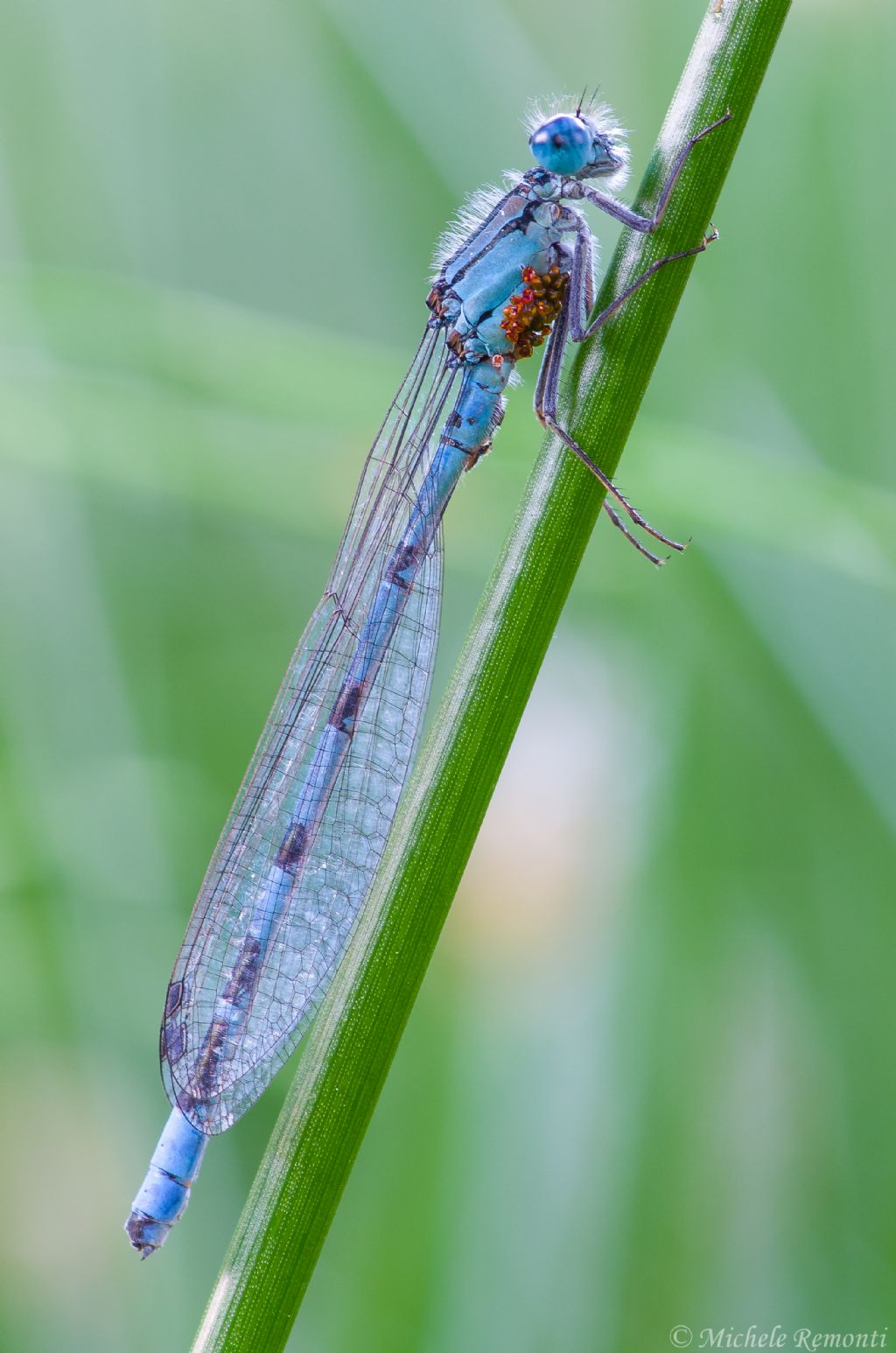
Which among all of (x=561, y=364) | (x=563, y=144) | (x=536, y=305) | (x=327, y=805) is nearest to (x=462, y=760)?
(x=327, y=805)

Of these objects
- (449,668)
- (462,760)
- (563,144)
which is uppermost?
(563,144)

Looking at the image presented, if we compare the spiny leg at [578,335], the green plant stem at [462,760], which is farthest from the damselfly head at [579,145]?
the green plant stem at [462,760]

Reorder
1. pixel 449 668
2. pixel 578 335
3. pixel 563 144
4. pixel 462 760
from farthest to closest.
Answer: pixel 449 668
pixel 563 144
pixel 578 335
pixel 462 760

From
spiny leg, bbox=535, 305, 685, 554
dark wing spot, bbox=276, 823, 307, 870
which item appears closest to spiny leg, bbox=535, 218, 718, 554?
spiny leg, bbox=535, 305, 685, 554

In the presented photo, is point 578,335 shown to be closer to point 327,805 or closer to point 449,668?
point 327,805

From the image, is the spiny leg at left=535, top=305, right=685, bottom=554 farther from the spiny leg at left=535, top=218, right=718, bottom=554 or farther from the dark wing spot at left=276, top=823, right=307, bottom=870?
the dark wing spot at left=276, top=823, right=307, bottom=870

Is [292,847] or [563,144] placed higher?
[563,144]
